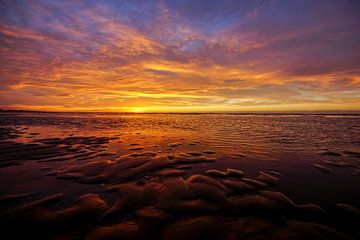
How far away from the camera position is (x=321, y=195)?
3746 mm

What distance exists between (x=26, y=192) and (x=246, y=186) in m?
5.44

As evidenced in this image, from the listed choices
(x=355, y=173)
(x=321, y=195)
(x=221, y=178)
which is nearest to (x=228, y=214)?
(x=221, y=178)

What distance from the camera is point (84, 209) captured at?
320cm

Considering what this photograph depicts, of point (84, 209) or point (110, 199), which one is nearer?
point (84, 209)

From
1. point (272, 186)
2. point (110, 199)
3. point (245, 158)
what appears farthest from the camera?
point (245, 158)

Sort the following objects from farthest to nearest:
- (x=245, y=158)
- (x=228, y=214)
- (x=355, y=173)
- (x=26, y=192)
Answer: (x=245, y=158) → (x=355, y=173) → (x=26, y=192) → (x=228, y=214)

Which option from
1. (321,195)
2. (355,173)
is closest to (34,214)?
(321,195)

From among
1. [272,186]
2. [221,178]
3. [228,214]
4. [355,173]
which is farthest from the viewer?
[355,173]

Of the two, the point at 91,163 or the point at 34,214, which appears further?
the point at 91,163

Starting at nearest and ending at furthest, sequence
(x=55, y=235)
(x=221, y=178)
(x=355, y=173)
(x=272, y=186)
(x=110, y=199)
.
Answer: (x=55, y=235), (x=110, y=199), (x=272, y=186), (x=221, y=178), (x=355, y=173)

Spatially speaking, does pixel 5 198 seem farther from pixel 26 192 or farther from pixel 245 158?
pixel 245 158

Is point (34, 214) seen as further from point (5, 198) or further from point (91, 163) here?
point (91, 163)

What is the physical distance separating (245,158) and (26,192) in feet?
23.3

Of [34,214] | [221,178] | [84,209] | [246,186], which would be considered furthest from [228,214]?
[34,214]
